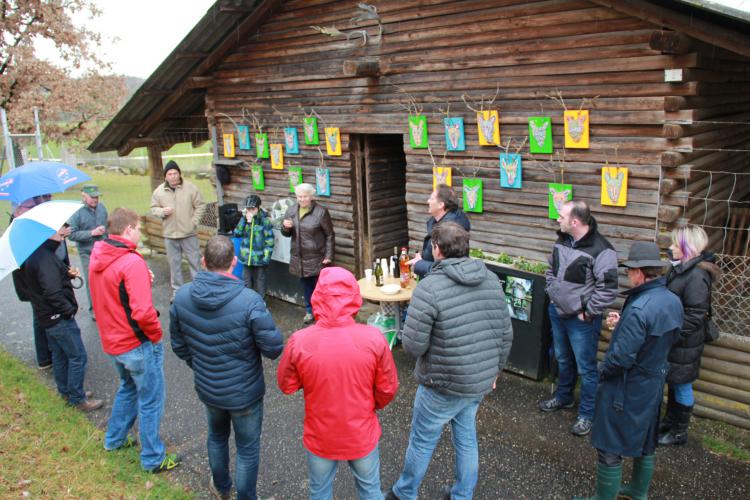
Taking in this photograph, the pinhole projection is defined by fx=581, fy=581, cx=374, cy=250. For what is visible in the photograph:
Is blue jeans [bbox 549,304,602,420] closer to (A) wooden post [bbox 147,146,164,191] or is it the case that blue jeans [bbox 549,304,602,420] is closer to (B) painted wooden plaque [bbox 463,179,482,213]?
(B) painted wooden plaque [bbox 463,179,482,213]

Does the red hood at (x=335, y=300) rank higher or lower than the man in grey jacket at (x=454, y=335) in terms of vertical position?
higher

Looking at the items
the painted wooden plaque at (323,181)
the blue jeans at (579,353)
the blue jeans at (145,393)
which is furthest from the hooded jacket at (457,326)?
the painted wooden plaque at (323,181)

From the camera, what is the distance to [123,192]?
2366 cm

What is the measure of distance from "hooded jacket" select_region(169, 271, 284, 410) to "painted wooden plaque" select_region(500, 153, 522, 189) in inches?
144

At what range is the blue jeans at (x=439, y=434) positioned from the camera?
3.90 meters

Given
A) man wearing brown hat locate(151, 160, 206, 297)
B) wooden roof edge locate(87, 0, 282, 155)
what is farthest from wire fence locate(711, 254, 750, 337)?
man wearing brown hat locate(151, 160, 206, 297)

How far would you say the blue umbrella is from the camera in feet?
19.2

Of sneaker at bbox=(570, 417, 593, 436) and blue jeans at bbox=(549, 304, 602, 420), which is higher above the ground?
blue jeans at bbox=(549, 304, 602, 420)

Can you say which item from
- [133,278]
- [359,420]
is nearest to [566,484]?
[359,420]

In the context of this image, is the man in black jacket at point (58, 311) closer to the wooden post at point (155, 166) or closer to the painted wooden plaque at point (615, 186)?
the painted wooden plaque at point (615, 186)

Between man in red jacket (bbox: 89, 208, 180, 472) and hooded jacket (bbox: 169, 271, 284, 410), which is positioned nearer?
hooded jacket (bbox: 169, 271, 284, 410)

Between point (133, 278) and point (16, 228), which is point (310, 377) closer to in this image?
point (133, 278)

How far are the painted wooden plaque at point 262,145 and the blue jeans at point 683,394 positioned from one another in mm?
6724

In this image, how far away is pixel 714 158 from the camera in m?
6.01
